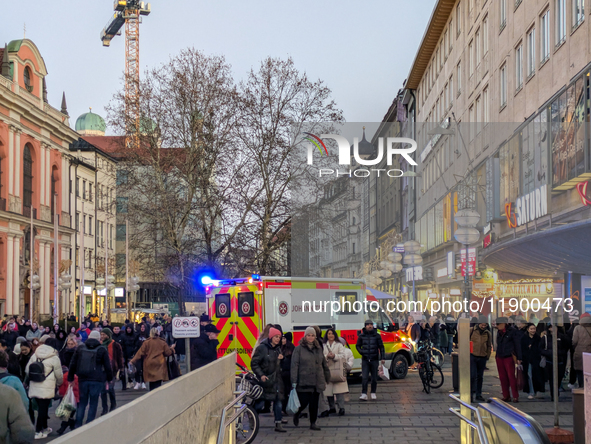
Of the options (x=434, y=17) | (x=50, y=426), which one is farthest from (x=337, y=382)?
(x=434, y=17)

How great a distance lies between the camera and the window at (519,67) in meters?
28.5

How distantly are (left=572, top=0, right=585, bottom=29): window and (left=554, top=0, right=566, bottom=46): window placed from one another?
3.15 ft

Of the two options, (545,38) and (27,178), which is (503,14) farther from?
(27,178)

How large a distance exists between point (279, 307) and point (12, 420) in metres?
13.7

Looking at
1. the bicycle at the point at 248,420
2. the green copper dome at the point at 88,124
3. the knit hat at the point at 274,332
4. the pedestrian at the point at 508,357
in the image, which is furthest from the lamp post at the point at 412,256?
the green copper dome at the point at 88,124

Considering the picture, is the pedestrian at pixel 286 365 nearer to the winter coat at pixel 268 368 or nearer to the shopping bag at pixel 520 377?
the winter coat at pixel 268 368

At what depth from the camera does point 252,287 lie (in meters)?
19.6

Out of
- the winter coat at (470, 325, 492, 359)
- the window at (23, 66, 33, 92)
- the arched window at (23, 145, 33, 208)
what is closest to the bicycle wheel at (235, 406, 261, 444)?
the winter coat at (470, 325, 492, 359)

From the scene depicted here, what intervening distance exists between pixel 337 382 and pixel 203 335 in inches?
160

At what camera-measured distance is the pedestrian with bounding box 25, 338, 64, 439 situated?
1273 cm

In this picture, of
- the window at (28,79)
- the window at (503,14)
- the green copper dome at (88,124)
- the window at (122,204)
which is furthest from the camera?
the green copper dome at (88,124)

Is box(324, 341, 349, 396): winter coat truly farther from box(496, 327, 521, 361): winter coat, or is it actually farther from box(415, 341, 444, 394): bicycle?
box(415, 341, 444, 394): bicycle

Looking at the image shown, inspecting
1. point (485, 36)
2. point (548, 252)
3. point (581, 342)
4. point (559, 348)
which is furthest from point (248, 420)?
point (485, 36)

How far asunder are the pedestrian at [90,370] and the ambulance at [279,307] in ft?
22.5
